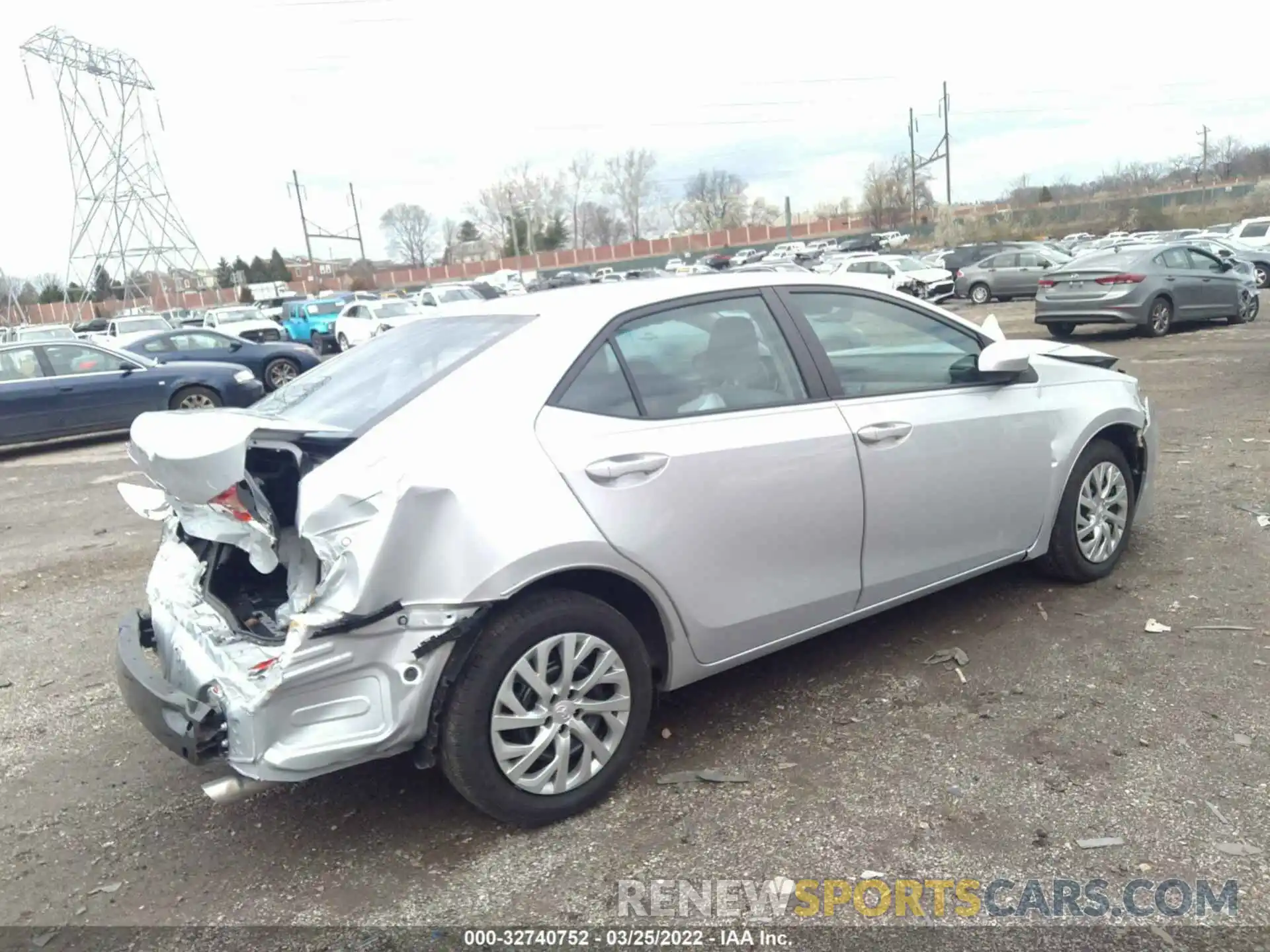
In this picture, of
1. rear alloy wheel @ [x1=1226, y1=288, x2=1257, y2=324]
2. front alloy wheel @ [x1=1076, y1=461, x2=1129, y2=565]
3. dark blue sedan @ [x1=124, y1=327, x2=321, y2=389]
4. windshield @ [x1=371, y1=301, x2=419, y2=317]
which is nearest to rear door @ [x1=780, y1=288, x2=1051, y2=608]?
front alloy wheel @ [x1=1076, y1=461, x2=1129, y2=565]

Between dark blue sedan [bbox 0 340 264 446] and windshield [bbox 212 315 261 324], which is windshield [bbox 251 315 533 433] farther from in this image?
windshield [bbox 212 315 261 324]

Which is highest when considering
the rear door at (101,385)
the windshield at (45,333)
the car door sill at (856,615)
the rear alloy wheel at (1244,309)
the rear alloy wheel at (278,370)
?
the windshield at (45,333)

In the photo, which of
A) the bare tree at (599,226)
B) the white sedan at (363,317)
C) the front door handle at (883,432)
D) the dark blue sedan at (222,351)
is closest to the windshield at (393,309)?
the white sedan at (363,317)

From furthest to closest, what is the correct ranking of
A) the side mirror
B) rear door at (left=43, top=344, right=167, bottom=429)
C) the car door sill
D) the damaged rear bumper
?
rear door at (left=43, top=344, right=167, bottom=429) < the side mirror < the car door sill < the damaged rear bumper

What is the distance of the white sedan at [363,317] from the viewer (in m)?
26.9

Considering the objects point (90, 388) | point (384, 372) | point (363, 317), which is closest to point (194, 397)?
point (90, 388)

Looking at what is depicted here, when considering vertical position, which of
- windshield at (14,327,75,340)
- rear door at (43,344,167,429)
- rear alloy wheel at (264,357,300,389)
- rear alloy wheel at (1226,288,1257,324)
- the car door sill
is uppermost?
windshield at (14,327,75,340)

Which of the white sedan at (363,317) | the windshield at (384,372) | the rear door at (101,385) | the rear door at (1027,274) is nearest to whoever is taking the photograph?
the windshield at (384,372)

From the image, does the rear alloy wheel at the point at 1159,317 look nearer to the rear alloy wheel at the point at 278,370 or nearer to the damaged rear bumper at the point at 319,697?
the rear alloy wheel at the point at 278,370

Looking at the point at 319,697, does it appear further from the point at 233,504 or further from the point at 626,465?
the point at 626,465

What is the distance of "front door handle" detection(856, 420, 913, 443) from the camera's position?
146 inches

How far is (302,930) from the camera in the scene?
2.70 metres

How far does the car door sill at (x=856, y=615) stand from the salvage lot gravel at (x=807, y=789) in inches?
11.3

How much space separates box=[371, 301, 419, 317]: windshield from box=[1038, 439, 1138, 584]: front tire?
2361cm
